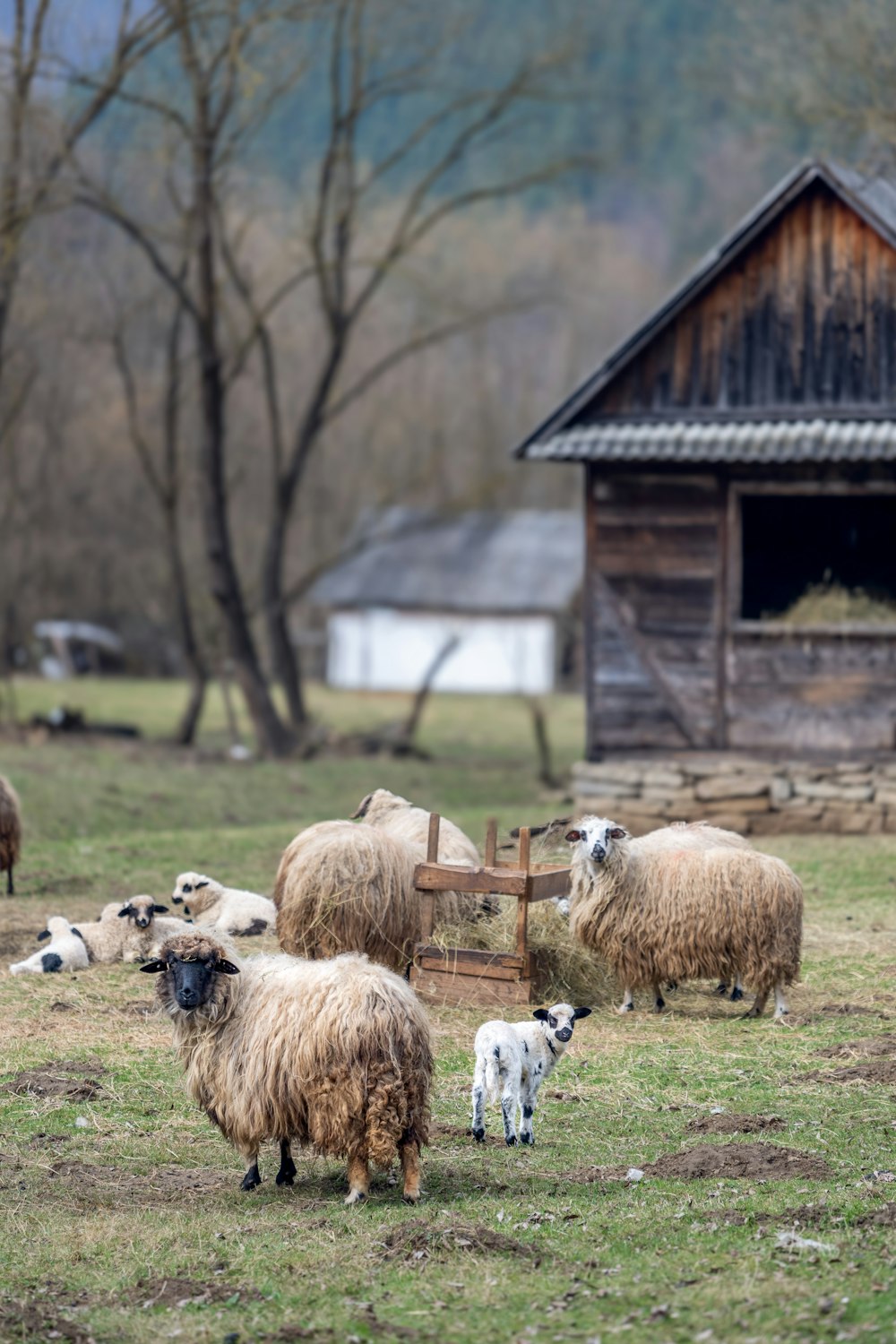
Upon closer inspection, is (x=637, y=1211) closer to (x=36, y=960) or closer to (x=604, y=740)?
(x=36, y=960)

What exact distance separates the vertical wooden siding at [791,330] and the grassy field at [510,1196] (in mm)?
7312

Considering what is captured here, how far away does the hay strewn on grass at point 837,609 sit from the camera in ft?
58.0

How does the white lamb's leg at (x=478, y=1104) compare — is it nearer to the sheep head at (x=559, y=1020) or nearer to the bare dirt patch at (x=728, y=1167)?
the sheep head at (x=559, y=1020)

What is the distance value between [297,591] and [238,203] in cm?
711

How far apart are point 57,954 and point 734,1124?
4894 millimetres

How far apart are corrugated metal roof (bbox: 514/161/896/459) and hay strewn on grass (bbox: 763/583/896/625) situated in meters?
3.04

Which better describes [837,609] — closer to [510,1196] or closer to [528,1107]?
[528,1107]

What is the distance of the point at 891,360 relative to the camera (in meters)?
17.4

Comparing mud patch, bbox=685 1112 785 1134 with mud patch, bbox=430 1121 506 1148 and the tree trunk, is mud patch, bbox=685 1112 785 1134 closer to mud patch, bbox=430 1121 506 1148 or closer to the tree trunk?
mud patch, bbox=430 1121 506 1148

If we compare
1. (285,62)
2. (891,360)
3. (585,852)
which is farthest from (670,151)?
(585,852)

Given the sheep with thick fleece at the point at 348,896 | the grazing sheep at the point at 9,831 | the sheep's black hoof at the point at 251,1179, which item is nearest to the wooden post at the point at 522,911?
the sheep with thick fleece at the point at 348,896

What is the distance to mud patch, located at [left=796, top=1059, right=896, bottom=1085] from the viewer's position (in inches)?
331

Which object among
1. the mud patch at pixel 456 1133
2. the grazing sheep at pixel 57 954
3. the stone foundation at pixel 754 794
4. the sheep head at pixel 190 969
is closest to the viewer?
the sheep head at pixel 190 969

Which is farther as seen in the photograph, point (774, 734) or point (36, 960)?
point (774, 734)
